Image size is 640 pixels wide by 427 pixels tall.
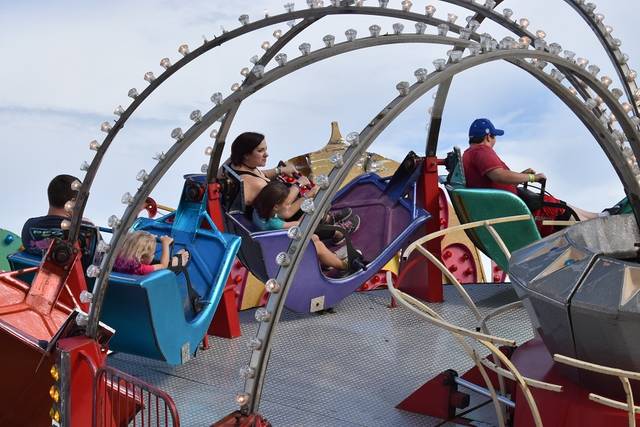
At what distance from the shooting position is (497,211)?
15.8 ft

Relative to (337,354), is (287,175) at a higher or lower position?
higher

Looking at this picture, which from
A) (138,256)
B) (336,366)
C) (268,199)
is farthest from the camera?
(268,199)

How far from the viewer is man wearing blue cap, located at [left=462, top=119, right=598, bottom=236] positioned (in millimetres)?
5156

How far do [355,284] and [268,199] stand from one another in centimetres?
72

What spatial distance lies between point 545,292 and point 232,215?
7.05ft

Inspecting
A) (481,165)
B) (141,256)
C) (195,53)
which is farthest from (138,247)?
(481,165)

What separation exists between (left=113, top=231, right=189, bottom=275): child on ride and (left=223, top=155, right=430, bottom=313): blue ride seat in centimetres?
49

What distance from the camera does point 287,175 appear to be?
17.6 feet

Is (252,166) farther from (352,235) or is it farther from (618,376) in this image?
(618,376)

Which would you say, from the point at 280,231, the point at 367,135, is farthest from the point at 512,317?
the point at 367,135

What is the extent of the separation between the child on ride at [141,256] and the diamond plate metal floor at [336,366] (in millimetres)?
544

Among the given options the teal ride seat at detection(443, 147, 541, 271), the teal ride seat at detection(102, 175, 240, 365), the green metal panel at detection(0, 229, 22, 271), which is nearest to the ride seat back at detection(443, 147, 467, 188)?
the teal ride seat at detection(443, 147, 541, 271)

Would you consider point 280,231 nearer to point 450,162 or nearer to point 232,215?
point 232,215

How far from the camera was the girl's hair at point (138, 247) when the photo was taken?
368cm
